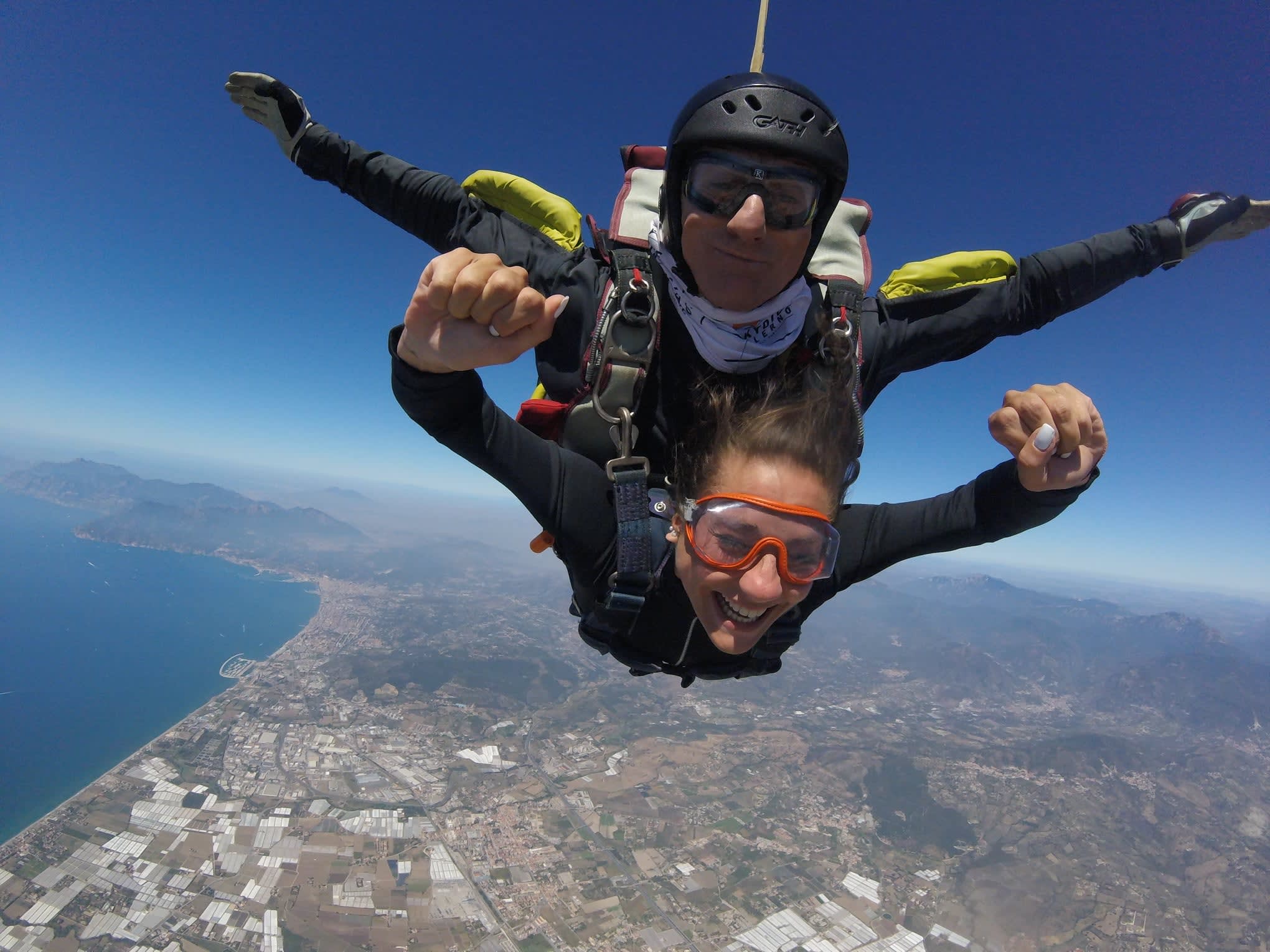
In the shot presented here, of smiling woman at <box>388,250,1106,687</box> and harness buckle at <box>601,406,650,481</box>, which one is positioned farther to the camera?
harness buckle at <box>601,406,650,481</box>

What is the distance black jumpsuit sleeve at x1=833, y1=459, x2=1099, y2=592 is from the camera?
154 cm

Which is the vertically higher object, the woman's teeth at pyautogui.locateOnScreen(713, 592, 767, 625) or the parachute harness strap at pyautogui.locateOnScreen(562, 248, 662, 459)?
the parachute harness strap at pyautogui.locateOnScreen(562, 248, 662, 459)

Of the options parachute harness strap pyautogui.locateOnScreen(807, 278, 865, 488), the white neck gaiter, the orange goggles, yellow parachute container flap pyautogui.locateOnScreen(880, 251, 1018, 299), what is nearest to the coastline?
the orange goggles

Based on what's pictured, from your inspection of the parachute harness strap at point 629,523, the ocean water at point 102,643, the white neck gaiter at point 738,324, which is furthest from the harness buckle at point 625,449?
the ocean water at point 102,643

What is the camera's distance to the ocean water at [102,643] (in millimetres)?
23156

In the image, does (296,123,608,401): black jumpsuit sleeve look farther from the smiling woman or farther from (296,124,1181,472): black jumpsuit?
the smiling woman

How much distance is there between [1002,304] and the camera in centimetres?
183

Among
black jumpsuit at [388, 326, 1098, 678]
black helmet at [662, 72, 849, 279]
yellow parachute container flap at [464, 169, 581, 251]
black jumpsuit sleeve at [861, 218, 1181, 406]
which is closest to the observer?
black jumpsuit at [388, 326, 1098, 678]

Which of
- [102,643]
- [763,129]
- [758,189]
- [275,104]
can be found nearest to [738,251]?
[758,189]

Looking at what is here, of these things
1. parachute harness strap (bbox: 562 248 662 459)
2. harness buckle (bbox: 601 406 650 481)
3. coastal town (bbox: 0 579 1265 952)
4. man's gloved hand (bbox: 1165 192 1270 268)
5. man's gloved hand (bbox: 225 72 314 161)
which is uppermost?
man's gloved hand (bbox: 1165 192 1270 268)

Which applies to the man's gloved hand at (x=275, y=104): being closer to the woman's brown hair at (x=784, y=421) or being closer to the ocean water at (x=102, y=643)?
the woman's brown hair at (x=784, y=421)

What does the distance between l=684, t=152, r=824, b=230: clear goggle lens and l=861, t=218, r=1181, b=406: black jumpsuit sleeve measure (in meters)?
0.62

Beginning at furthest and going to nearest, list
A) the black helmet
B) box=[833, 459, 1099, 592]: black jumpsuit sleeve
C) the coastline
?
the coastline
box=[833, 459, 1099, 592]: black jumpsuit sleeve
the black helmet

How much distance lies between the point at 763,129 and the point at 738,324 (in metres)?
0.48
